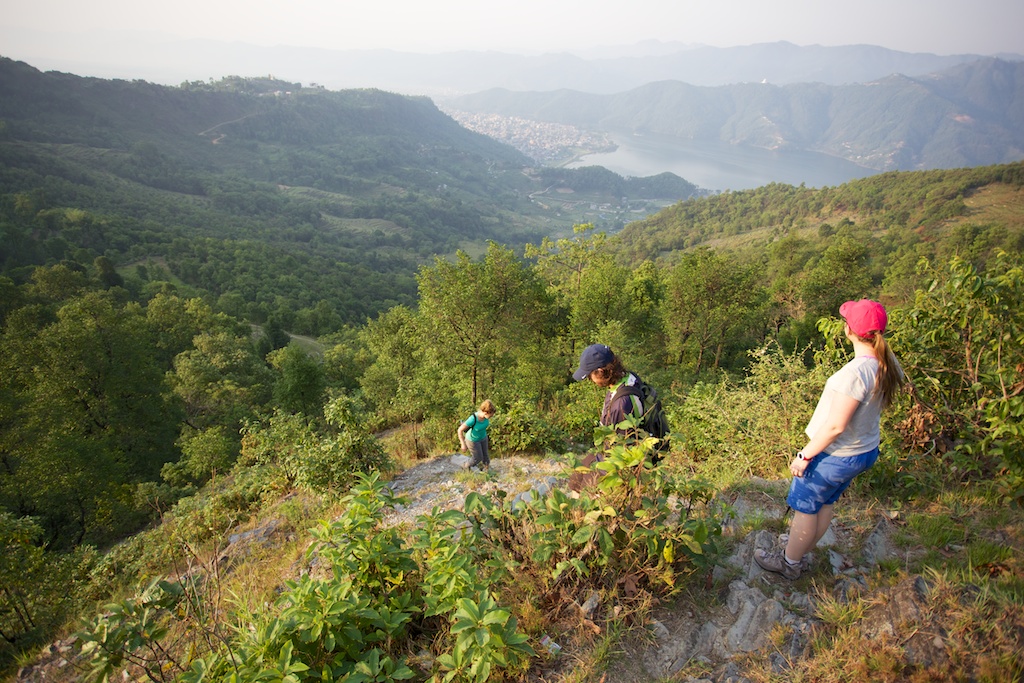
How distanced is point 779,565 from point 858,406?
1.26m

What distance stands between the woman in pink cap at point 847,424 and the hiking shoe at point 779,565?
0.08 metres

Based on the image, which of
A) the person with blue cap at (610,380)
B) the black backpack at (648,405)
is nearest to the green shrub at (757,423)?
the black backpack at (648,405)

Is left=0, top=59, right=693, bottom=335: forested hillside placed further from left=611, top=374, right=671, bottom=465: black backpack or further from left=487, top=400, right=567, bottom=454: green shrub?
left=611, top=374, right=671, bottom=465: black backpack

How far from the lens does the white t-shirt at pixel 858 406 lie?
8.54ft

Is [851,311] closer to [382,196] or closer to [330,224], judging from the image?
[330,224]

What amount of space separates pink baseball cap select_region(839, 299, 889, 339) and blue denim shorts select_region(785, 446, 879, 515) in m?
0.73

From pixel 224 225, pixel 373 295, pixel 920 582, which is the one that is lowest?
pixel 373 295

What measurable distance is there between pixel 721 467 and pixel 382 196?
19447cm

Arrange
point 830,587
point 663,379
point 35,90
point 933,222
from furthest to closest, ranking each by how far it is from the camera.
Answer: point 35,90
point 933,222
point 663,379
point 830,587

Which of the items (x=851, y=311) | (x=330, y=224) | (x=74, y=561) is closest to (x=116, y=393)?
(x=74, y=561)

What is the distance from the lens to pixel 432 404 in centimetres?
1361

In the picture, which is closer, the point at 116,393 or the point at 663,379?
the point at 663,379

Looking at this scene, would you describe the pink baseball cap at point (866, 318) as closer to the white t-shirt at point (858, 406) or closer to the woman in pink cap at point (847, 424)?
the woman in pink cap at point (847, 424)

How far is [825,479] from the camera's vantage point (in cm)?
287
